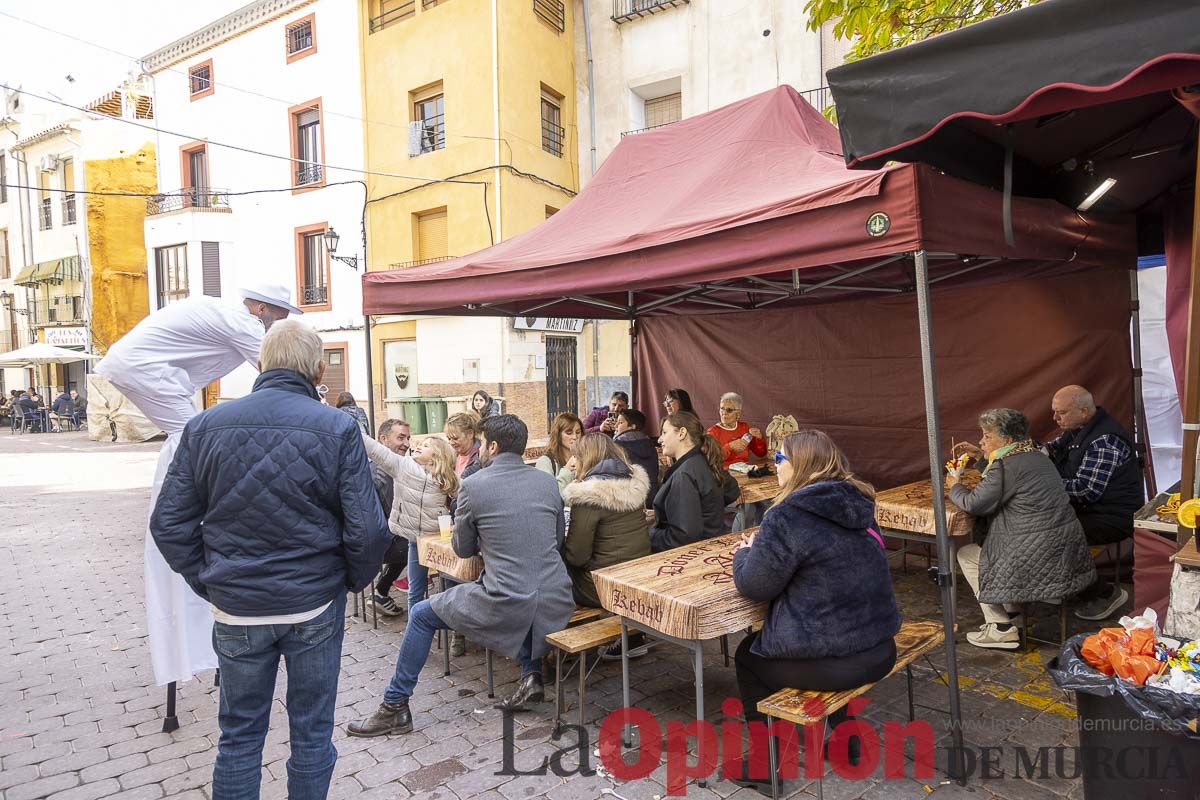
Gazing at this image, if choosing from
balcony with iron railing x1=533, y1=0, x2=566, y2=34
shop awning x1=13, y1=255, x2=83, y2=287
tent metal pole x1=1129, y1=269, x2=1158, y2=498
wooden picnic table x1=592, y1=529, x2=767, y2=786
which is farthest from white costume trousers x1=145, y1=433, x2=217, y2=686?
shop awning x1=13, y1=255, x2=83, y2=287

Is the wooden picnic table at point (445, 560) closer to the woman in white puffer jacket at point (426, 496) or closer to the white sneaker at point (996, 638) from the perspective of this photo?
the woman in white puffer jacket at point (426, 496)

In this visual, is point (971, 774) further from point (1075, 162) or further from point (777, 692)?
point (1075, 162)

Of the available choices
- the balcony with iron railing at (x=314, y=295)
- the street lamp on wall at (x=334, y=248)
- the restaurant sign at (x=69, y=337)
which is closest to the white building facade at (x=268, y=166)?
the balcony with iron railing at (x=314, y=295)

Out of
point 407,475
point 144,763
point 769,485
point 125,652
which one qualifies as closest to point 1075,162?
point 769,485

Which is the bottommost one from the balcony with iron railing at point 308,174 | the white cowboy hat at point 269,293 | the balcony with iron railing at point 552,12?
the white cowboy hat at point 269,293

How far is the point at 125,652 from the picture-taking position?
179 inches

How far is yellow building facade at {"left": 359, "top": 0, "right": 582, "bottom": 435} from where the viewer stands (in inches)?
586

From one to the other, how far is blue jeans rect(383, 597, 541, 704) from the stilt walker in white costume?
0.90 metres

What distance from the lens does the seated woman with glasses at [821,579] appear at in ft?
8.66

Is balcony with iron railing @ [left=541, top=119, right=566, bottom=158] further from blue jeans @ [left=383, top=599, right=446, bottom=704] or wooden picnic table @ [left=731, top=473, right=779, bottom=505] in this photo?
blue jeans @ [left=383, top=599, right=446, bottom=704]

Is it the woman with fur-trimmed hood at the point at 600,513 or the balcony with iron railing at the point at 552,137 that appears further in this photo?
the balcony with iron railing at the point at 552,137

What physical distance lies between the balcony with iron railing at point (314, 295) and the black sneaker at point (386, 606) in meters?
14.2

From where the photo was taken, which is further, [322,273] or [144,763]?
[322,273]

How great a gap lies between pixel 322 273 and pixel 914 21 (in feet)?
50.9
